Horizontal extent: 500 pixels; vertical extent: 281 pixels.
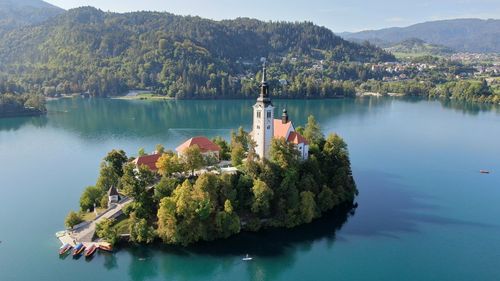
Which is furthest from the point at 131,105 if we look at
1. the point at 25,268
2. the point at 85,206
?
the point at 25,268

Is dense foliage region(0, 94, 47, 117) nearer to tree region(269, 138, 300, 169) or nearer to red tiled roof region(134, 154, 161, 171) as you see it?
red tiled roof region(134, 154, 161, 171)

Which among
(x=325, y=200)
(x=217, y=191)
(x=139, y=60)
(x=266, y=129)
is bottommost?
(x=325, y=200)

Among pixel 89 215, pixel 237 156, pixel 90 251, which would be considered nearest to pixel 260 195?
pixel 237 156

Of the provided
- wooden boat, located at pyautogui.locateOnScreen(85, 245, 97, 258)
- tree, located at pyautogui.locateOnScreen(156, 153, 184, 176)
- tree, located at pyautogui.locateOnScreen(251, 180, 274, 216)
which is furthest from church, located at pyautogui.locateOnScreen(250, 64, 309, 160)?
wooden boat, located at pyautogui.locateOnScreen(85, 245, 97, 258)

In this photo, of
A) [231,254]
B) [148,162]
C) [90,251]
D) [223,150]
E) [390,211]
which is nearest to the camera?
[90,251]

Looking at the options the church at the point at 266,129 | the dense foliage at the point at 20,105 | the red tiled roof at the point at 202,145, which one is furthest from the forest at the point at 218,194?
the dense foliage at the point at 20,105

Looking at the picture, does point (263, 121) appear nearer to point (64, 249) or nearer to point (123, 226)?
point (123, 226)

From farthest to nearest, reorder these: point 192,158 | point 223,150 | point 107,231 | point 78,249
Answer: point 223,150 < point 192,158 < point 107,231 < point 78,249

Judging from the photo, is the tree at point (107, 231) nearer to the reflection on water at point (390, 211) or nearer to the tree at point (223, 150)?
the tree at point (223, 150)
